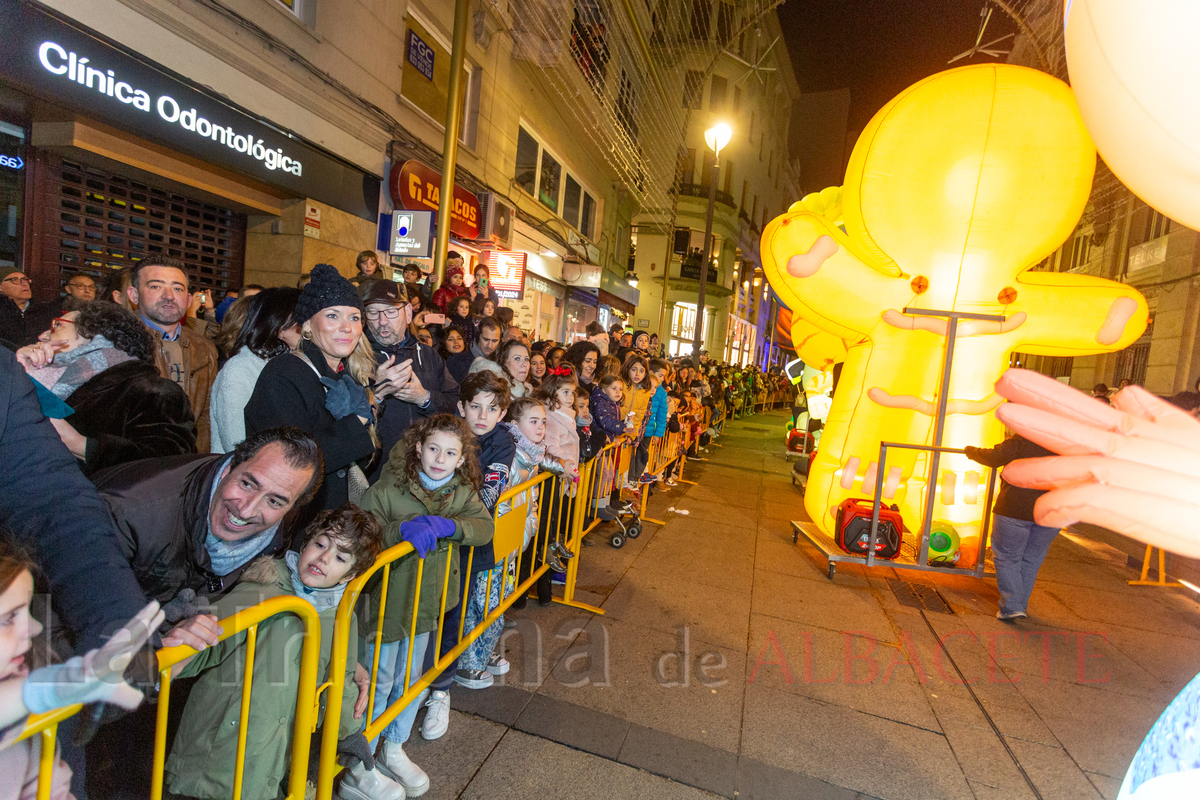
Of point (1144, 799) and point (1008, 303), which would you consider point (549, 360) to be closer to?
point (1008, 303)

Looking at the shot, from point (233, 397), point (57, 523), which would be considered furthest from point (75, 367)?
point (57, 523)

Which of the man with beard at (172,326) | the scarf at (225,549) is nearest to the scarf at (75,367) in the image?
the man with beard at (172,326)

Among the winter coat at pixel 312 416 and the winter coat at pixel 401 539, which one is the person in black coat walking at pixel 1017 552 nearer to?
the winter coat at pixel 401 539

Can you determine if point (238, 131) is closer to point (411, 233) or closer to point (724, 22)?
point (411, 233)

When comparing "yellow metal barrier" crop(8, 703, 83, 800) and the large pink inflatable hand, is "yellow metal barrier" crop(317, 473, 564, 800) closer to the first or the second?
"yellow metal barrier" crop(8, 703, 83, 800)

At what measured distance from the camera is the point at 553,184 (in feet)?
53.4

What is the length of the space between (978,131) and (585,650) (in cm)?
509

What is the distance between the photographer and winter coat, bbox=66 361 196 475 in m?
2.20

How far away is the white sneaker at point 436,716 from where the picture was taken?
2.77 metres

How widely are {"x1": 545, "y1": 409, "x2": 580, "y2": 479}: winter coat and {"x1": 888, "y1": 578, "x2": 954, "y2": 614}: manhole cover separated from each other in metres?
3.19

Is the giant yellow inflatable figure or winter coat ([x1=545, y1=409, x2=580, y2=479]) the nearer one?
winter coat ([x1=545, y1=409, x2=580, y2=479])

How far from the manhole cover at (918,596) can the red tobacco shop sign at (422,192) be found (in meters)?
7.61

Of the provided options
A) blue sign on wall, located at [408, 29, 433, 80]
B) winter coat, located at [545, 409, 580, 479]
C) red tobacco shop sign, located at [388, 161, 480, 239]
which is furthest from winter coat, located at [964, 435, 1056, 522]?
blue sign on wall, located at [408, 29, 433, 80]

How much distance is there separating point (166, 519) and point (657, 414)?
6360 mm
